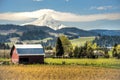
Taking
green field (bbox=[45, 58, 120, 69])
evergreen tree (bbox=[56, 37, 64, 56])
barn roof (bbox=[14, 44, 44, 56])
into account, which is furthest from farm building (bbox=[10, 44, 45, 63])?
green field (bbox=[45, 58, 120, 69])

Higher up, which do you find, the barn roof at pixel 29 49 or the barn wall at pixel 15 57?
the barn roof at pixel 29 49

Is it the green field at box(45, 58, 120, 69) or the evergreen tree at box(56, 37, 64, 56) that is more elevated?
the evergreen tree at box(56, 37, 64, 56)

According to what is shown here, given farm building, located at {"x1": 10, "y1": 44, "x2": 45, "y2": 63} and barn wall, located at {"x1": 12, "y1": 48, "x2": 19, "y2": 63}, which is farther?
barn wall, located at {"x1": 12, "y1": 48, "x2": 19, "y2": 63}

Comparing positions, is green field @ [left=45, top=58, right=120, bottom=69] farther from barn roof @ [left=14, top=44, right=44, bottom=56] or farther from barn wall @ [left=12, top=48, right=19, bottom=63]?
barn roof @ [left=14, top=44, right=44, bottom=56]

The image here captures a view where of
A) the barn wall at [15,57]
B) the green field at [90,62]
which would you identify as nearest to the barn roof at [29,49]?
the barn wall at [15,57]

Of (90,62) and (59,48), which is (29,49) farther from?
(90,62)

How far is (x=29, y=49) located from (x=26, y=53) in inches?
8.5

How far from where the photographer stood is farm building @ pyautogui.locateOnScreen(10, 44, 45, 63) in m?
10.1

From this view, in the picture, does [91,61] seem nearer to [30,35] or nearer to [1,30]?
[30,35]

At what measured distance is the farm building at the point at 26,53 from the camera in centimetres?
1009

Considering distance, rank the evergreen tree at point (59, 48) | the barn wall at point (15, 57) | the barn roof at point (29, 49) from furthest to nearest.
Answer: the evergreen tree at point (59, 48)
the barn wall at point (15, 57)
the barn roof at point (29, 49)

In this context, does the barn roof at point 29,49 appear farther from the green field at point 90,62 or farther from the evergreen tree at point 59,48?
the green field at point 90,62

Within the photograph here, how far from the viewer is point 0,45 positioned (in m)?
9.41

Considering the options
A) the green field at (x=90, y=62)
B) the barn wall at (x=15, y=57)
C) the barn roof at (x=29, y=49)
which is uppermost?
the barn roof at (x=29, y=49)
